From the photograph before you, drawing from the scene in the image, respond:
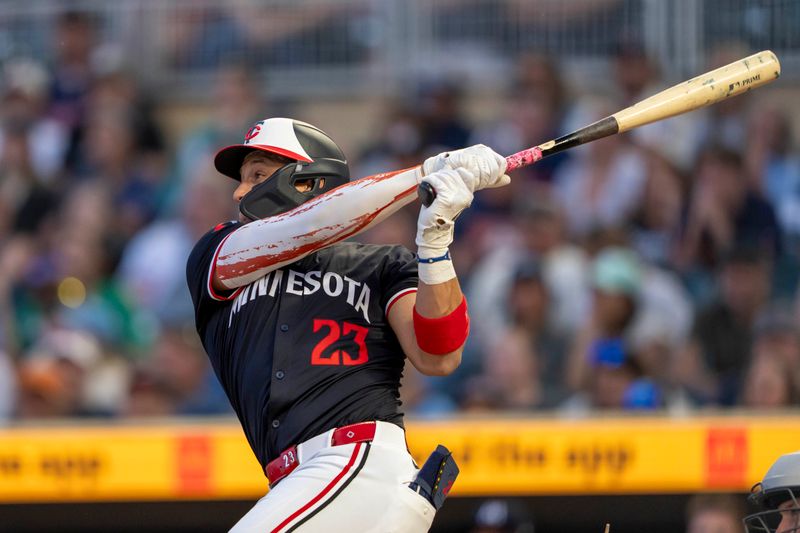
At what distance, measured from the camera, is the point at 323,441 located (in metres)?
2.95

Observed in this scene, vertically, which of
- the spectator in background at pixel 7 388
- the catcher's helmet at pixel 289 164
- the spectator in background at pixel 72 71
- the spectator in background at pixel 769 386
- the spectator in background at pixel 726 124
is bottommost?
the spectator in background at pixel 769 386

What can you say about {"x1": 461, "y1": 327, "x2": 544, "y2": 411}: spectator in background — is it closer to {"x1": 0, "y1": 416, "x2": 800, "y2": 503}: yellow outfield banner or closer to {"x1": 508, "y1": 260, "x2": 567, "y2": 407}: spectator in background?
{"x1": 508, "y1": 260, "x2": 567, "y2": 407}: spectator in background

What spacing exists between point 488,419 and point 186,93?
13.7 ft

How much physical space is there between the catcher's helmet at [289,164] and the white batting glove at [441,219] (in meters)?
0.48

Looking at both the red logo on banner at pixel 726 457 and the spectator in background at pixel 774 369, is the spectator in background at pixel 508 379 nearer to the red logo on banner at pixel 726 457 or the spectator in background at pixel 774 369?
the spectator in background at pixel 774 369

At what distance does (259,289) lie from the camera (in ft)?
10.4

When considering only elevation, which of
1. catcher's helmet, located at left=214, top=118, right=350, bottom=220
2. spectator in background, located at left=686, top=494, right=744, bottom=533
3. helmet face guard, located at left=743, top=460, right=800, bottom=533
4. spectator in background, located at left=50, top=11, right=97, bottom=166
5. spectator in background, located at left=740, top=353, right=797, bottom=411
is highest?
spectator in background, located at left=50, top=11, right=97, bottom=166

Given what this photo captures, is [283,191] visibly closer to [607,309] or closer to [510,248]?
[607,309]

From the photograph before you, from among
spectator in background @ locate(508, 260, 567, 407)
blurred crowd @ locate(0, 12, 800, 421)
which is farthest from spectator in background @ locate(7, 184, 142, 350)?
spectator in background @ locate(508, 260, 567, 407)

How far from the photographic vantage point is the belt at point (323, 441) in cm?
294

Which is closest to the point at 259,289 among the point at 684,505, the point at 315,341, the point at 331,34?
the point at 315,341

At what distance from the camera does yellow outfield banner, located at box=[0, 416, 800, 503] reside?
16.2ft

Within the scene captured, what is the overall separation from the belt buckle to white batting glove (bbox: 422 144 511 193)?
0.72 m

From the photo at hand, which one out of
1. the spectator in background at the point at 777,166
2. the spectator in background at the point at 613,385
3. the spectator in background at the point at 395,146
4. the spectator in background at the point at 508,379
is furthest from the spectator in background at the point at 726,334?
the spectator in background at the point at 395,146
